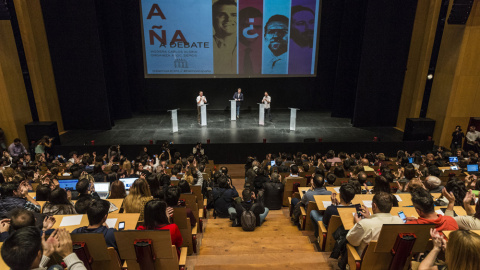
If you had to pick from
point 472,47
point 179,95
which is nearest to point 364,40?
point 472,47

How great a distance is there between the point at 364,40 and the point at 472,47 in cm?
338

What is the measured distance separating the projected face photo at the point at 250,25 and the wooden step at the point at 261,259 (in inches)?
422

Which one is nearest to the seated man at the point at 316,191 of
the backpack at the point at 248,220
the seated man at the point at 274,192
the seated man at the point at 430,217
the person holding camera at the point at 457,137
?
the backpack at the point at 248,220

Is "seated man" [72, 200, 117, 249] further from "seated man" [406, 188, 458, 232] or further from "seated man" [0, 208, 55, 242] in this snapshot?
"seated man" [406, 188, 458, 232]

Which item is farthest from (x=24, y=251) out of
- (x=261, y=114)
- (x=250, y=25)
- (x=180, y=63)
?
(x=250, y=25)

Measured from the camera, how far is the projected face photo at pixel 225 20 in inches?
501

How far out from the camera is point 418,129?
10789 millimetres

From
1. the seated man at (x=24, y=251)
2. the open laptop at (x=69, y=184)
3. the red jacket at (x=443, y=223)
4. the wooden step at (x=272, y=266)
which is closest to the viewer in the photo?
the seated man at (x=24, y=251)

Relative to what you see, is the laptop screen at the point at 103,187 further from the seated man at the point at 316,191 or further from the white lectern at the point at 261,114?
the white lectern at the point at 261,114

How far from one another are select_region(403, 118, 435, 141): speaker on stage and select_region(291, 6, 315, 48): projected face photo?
17.2 feet

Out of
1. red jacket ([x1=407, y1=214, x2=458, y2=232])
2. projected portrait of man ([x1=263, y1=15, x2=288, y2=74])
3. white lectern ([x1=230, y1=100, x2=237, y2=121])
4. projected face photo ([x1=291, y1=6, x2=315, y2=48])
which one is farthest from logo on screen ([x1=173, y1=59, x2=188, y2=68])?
red jacket ([x1=407, y1=214, x2=458, y2=232])

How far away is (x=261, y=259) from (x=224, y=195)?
1.89 m

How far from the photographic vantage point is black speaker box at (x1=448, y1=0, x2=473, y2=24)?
30.7ft

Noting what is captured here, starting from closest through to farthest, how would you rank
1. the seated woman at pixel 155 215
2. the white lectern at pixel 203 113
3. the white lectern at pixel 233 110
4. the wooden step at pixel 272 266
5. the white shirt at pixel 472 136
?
the seated woman at pixel 155 215, the wooden step at pixel 272 266, the white shirt at pixel 472 136, the white lectern at pixel 203 113, the white lectern at pixel 233 110
